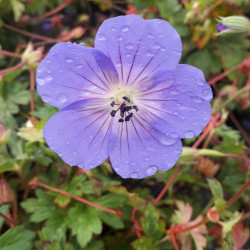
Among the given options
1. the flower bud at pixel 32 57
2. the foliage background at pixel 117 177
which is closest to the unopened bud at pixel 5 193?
the foliage background at pixel 117 177

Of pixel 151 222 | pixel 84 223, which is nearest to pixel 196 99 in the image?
pixel 151 222

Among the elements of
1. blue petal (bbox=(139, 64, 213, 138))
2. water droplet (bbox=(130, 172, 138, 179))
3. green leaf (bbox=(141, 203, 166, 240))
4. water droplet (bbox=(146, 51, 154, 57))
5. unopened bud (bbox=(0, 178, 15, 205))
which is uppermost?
water droplet (bbox=(146, 51, 154, 57))

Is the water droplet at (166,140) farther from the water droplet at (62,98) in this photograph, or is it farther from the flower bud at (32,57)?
the flower bud at (32,57)

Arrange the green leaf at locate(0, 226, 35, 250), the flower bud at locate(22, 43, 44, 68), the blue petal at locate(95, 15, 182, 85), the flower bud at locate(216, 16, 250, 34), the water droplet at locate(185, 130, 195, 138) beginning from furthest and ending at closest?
the flower bud at locate(22, 43, 44, 68), the flower bud at locate(216, 16, 250, 34), the green leaf at locate(0, 226, 35, 250), the water droplet at locate(185, 130, 195, 138), the blue petal at locate(95, 15, 182, 85)

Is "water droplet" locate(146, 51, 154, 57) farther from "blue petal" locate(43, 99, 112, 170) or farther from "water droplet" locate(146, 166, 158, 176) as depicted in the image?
"water droplet" locate(146, 166, 158, 176)

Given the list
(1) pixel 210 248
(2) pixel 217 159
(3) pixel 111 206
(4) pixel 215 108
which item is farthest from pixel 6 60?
(1) pixel 210 248

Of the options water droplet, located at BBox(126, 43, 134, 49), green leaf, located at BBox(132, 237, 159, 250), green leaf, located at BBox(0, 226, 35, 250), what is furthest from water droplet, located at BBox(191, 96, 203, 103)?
green leaf, located at BBox(0, 226, 35, 250)
